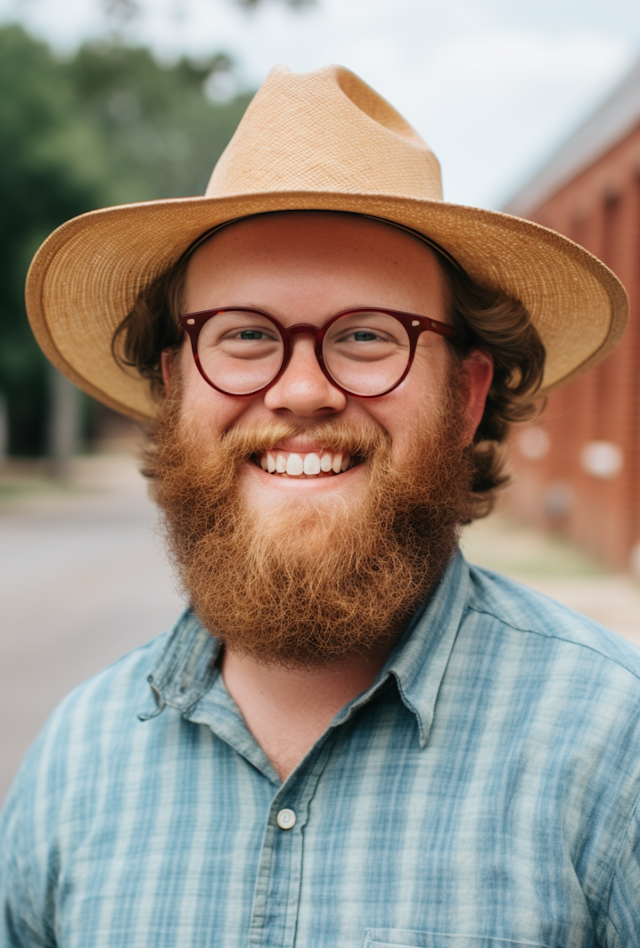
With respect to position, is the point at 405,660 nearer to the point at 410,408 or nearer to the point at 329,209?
the point at 410,408

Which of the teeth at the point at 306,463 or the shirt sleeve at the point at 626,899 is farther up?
the teeth at the point at 306,463

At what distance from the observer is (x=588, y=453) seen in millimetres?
12070

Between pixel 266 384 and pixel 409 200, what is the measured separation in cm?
44

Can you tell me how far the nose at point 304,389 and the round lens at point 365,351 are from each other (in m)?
0.03

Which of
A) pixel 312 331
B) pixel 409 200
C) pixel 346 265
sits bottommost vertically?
pixel 312 331

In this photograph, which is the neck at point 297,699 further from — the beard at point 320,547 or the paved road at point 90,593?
the paved road at point 90,593

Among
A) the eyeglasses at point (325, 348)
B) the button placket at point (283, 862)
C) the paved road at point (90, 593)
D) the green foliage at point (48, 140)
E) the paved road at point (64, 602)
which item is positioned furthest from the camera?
the green foliage at point (48, 140)

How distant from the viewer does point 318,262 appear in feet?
6.04

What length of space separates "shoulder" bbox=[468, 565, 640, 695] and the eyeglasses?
48cm

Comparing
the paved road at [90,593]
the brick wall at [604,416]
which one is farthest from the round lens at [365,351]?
the brick wall at [604,416]

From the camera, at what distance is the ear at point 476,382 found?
2138 mm

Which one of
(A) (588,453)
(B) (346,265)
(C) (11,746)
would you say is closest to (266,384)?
(B) (346,265)

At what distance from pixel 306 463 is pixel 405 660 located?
1.39 ft

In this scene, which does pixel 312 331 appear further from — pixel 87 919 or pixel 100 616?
pixel 100 616
